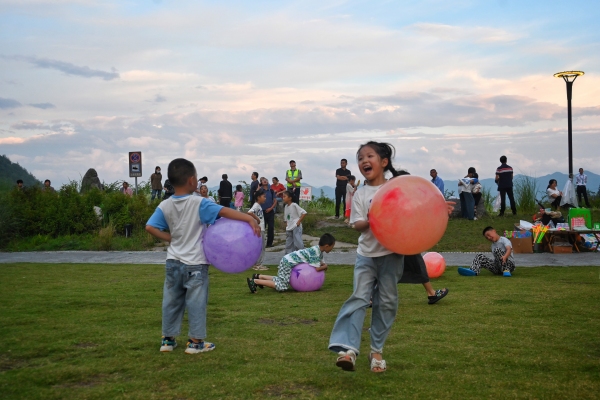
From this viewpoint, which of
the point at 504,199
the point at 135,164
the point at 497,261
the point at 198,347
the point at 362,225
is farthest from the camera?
the point at 135,164

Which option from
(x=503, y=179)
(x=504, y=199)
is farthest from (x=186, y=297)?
(x=504, y=199)

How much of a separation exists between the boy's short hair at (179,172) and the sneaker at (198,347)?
1.51m

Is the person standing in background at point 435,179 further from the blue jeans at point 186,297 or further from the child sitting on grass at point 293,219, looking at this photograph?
the blue jeans at point 186,297

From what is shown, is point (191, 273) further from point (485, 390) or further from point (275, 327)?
point (485, 390)

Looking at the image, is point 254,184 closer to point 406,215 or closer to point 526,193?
point 526,193

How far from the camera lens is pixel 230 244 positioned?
19.7 feet

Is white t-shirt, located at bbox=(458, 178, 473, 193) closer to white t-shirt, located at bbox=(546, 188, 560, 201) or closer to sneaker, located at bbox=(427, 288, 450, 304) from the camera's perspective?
white t-shirt, located at bbox=(546, 188, 560, 201)

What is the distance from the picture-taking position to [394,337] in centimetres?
657

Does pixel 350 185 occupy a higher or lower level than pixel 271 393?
higher

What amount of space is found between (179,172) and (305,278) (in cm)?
487

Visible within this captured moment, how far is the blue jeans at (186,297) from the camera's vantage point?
593cm

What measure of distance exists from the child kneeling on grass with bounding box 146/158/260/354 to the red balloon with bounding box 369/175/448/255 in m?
1.53

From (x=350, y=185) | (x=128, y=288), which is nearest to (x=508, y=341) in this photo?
(x=128, y=288)

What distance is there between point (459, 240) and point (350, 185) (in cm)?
452
